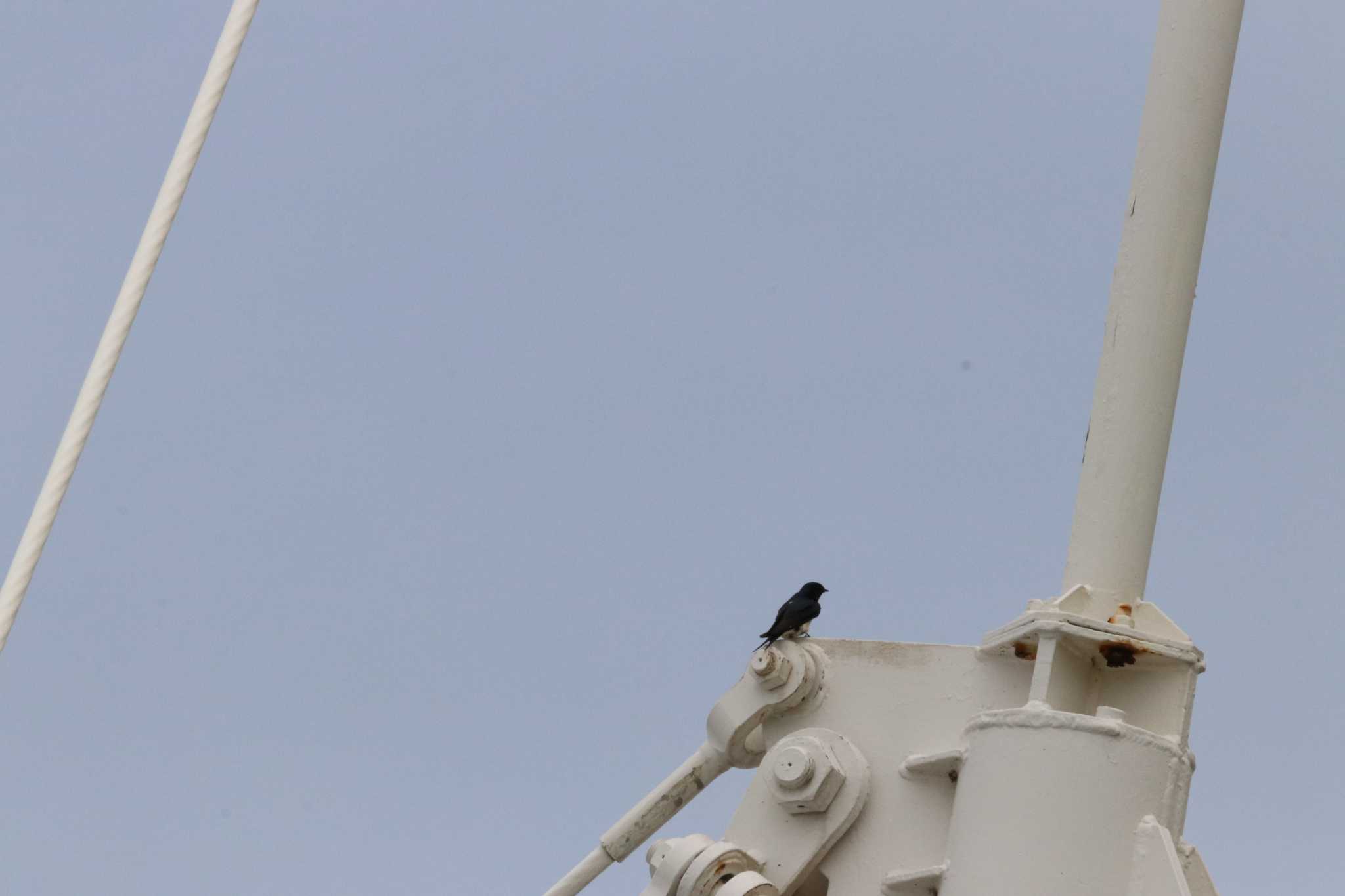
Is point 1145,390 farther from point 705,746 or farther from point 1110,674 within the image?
point 705,746

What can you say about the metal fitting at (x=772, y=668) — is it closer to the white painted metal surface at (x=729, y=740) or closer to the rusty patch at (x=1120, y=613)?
the white painted metal surface at (x=729, y=740)

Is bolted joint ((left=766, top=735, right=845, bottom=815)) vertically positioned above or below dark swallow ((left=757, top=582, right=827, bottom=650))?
below

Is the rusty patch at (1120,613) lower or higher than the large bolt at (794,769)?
higher

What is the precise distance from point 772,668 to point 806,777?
1.69ft

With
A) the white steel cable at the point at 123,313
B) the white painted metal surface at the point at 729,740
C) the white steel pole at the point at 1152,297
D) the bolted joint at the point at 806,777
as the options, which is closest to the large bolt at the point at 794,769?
the bolted joint at the point at 806,777

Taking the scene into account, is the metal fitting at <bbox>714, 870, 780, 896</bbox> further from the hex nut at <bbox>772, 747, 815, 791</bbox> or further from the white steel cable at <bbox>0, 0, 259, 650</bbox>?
the white steel cable at <bbox>0, 0, 259, 650</bbox>

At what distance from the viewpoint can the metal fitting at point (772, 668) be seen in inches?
410

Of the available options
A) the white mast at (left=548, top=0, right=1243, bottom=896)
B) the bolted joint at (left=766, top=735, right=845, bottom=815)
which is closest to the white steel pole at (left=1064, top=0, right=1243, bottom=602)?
the white mast at (left=548, top=0, right=1243, bottom=896)

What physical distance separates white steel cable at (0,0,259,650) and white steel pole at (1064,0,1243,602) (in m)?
3.51

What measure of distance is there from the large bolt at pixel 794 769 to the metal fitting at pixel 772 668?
343 millimetres

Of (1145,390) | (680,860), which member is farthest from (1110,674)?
(680,860)

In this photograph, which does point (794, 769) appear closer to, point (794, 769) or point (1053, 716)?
point (794, 769)

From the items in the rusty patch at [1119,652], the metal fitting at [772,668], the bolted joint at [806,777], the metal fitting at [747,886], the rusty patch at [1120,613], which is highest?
the rusty patch at [1120,613]

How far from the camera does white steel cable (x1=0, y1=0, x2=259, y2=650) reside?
8.55 meters
